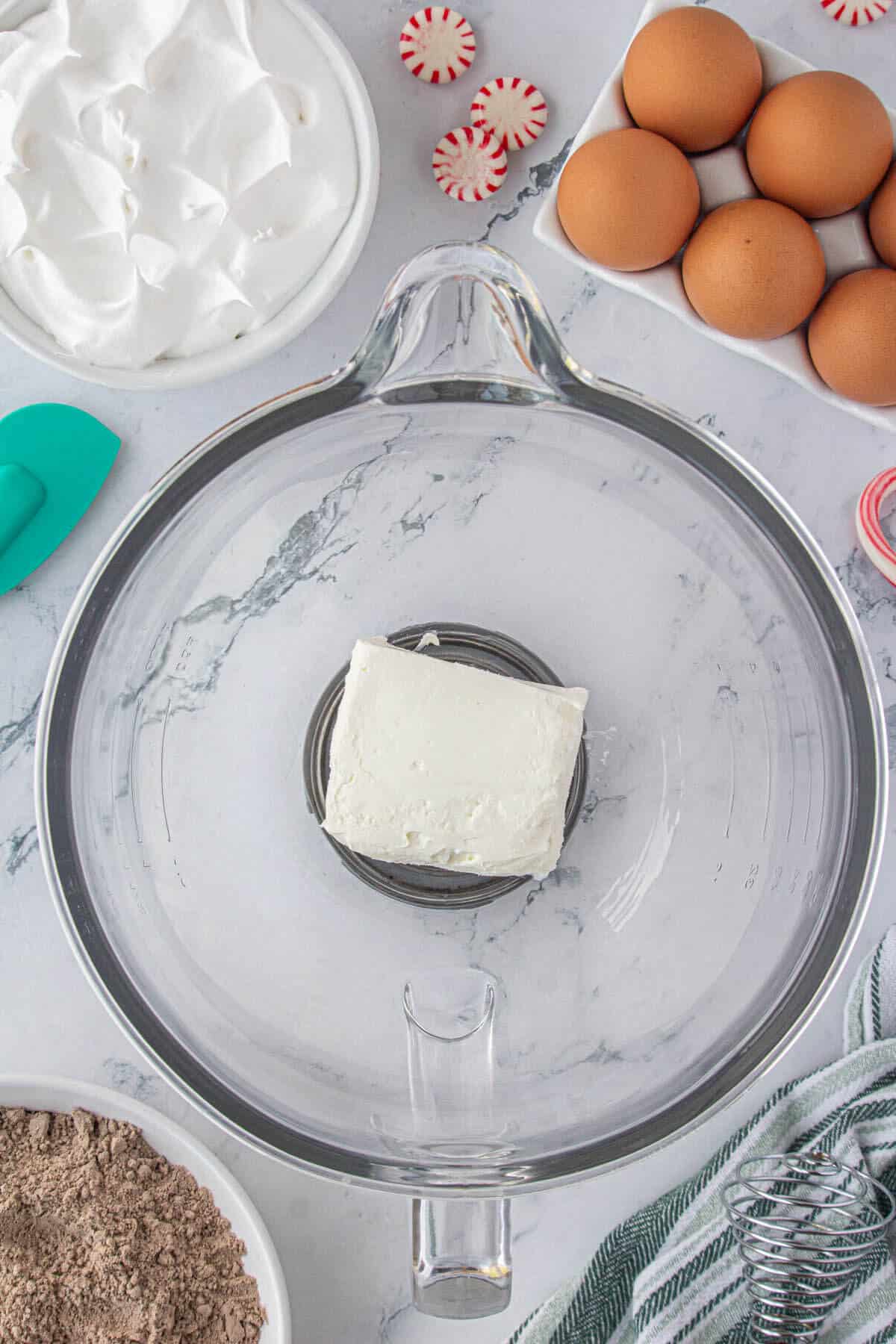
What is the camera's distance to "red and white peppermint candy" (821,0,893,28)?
0.92m

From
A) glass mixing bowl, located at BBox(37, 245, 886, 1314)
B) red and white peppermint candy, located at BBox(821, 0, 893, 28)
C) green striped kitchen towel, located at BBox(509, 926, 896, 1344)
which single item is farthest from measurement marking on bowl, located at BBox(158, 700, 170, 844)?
red and white peppermint candy, located at BBox(821, 0, 893, 28)

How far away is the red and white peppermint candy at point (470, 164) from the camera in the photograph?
3.00ft

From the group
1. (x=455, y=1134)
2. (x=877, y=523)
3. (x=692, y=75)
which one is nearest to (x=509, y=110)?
(x=692, y=75)

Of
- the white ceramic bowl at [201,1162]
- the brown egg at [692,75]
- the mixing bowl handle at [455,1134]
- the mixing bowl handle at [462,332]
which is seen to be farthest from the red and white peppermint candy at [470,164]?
the white ceramic bowl at [201,1162]

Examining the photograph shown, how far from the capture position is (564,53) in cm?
94

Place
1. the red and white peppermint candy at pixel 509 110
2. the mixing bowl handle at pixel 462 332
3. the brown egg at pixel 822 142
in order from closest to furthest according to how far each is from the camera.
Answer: the mixing bowl handle at pixel 462 332 → the brown egg at pixel 822 142 → the red and white peppermint candy at pixel 509 110

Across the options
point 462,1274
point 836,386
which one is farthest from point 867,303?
point 462,1274

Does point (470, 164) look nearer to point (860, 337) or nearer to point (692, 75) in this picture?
point (692, 75)

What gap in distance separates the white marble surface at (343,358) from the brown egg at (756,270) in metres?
0.10

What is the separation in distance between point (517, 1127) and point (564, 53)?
0.82m

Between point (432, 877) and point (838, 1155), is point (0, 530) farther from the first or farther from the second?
point (838, 1155)

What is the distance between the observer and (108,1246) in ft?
2.93

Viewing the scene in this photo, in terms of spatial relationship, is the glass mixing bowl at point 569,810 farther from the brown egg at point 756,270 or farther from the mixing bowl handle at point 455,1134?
the brown egg at point 756,270

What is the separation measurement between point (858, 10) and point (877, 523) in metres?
0.40
